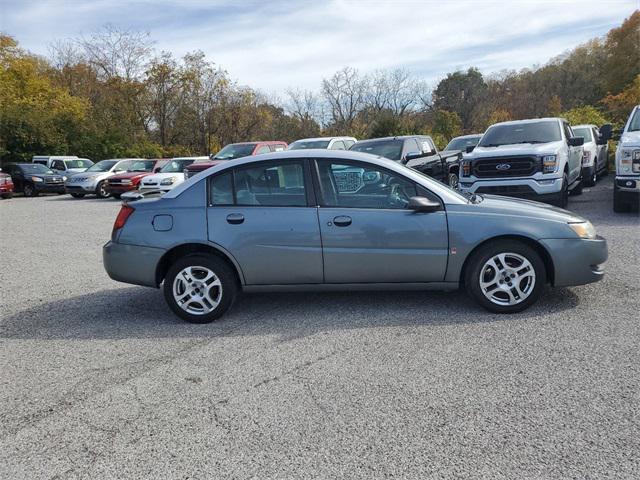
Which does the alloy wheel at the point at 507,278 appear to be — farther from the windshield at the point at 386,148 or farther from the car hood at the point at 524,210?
the windshield at the point at 386,148

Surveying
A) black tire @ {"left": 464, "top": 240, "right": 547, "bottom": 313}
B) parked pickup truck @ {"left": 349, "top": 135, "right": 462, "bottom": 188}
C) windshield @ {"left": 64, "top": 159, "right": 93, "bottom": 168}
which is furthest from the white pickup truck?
windshield @ {"left": 64, "top": 159, "right": 93, "bottom": 168}

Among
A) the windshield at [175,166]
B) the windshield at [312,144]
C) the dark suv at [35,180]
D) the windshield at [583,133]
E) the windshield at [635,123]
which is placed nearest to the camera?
the windshield at [635,123]

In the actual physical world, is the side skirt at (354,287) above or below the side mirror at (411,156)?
below

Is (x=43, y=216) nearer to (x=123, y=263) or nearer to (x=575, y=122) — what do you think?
(x=123, y=263)

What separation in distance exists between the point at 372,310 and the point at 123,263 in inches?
97.1

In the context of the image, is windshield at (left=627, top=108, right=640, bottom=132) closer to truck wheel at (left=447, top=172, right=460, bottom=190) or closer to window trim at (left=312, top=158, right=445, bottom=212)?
truck wheel at (left=447, top=172, right=460, bottom=190)

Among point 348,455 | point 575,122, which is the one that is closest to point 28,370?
point 348,455

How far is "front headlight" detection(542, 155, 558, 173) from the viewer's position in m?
9.65

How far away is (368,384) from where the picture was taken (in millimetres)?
3516

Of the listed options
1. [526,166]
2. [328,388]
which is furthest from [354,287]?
[526,166]

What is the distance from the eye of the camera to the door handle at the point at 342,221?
478cm

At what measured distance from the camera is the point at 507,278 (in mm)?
4781

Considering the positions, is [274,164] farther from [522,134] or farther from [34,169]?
[34,169]

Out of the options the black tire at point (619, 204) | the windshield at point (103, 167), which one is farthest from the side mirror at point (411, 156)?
the windshield at point (103, 167)
